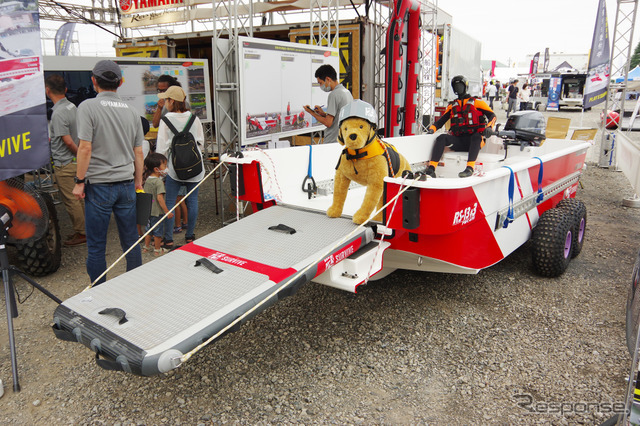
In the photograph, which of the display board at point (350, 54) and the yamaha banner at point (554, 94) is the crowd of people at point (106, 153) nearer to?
the display board at point (350, 54)

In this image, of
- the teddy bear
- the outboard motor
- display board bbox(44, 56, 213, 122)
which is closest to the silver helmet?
the teddy bear

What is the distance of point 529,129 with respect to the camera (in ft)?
16.9

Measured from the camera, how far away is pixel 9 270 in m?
2.50

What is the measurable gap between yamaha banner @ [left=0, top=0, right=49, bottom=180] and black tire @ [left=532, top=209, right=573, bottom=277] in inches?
145

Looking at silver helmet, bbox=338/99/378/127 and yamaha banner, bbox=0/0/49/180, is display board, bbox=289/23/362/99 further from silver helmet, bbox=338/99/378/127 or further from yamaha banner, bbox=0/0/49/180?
yamaha banner, bbox=0/0/49/180

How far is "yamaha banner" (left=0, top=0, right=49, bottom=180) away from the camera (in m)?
2.33

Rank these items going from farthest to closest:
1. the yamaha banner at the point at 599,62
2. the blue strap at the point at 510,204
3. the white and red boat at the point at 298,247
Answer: the yamaha banner at the point at 599,62, the blue strap at the point at 510,204, the white and red boat at the point at 298,247

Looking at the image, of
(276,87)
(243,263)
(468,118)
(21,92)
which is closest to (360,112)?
(243,263)

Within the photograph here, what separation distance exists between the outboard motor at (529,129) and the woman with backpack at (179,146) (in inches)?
139

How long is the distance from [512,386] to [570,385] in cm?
32

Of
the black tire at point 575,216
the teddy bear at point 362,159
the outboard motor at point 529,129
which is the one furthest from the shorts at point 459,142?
the teddy bear at point 362,159

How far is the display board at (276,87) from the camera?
16.4 ft

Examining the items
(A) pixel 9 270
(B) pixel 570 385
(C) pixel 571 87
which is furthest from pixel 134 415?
(C) pixel 571 87

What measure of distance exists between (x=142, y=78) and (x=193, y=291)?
4.91m
